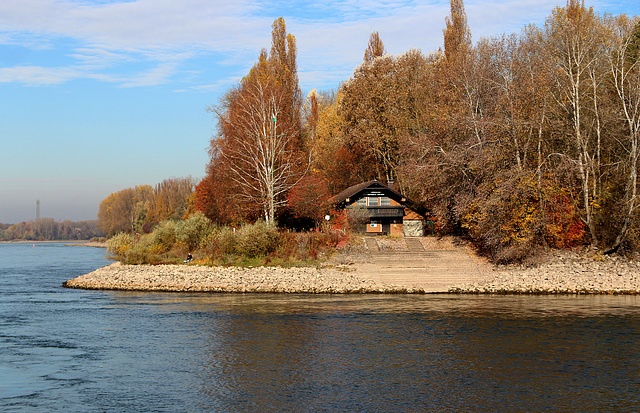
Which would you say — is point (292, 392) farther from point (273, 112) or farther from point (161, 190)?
point (161, 190)

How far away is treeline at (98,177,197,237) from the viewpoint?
123 m

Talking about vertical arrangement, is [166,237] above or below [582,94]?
below

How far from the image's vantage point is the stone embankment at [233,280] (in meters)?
36.2

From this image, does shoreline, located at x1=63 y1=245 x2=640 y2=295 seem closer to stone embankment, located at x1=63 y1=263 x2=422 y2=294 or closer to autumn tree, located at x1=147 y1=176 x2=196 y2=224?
stone embankment, located at x1=63 y1=263 x2=422 y2=294

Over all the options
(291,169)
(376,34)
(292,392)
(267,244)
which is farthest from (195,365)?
(376,34)

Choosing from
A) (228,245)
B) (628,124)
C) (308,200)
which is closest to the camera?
(628,124)

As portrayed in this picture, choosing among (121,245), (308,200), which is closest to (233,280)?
(308,200)

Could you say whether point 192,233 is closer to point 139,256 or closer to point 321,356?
point 139,256

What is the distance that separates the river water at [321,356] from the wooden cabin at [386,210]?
2462 cm

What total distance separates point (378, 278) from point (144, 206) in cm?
11078

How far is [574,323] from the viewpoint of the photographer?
79.5 feet

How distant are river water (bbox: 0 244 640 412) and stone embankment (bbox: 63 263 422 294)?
503 cm

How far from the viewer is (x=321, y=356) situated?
62.7 feet

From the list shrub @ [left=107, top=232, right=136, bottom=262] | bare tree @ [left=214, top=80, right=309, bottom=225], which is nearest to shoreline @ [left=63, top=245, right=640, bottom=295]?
shrub @ [left=107, top=232, right=136, bottom=262]
